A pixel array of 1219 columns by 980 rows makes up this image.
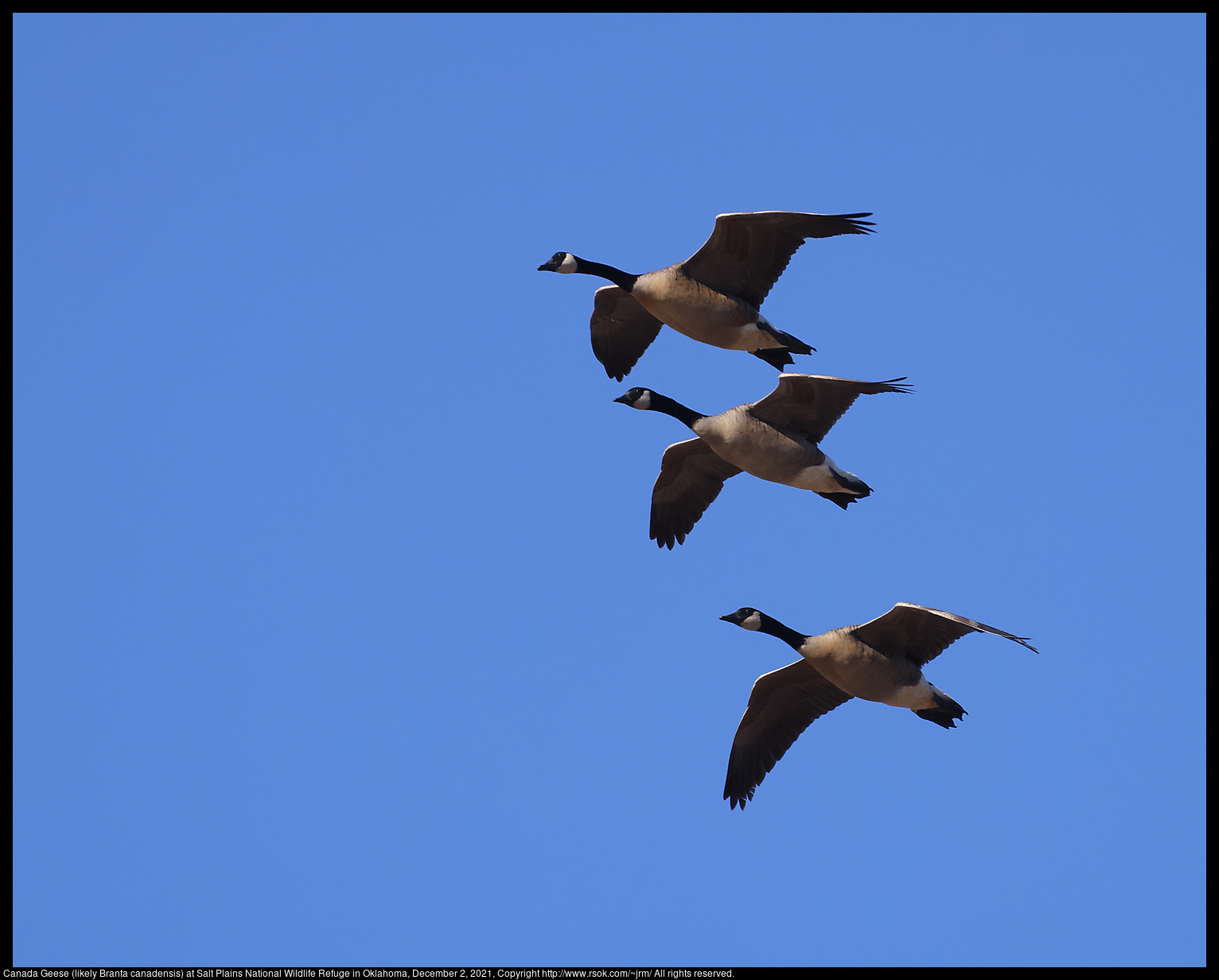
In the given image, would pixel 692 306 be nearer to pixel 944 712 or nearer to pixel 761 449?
pixel 761 449

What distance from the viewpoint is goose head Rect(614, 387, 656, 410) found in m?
19.7

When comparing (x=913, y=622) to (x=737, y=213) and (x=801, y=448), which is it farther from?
(x=737, y=213)

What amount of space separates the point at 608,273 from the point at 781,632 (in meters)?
5.07

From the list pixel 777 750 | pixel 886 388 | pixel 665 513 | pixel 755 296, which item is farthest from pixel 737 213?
pixel 777 750

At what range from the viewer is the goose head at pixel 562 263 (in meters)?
19.9

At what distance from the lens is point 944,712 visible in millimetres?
17688

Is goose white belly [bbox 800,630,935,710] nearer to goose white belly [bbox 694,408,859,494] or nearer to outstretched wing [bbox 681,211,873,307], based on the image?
goose white belly [bbox 694,408,859,494]

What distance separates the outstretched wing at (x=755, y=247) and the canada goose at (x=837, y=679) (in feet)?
13.5

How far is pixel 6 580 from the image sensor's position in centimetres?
1834

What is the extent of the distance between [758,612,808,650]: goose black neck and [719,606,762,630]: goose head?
42mm

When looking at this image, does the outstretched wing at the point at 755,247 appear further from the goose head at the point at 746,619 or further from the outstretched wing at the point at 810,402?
the goose head at the point at 746,619

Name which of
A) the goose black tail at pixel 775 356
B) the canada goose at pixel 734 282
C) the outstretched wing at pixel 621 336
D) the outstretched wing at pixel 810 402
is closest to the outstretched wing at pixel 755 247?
the canada goose at pixel 734 282
